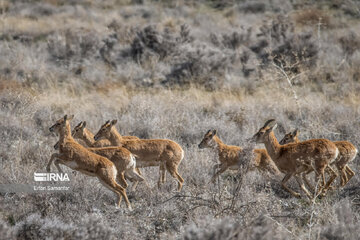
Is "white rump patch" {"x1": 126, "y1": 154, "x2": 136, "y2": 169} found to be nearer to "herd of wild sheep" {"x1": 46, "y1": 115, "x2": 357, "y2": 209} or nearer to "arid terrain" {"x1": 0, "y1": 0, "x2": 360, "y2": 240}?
"herd of wild sheep" {"x1": 46, "y1": 115, "x2": 357, "y2": 209}

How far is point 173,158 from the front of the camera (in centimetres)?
991

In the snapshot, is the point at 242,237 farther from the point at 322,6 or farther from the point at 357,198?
the point at 322,6

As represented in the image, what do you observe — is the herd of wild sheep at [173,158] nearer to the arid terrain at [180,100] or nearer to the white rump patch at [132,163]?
the white rump patch at [132,163]

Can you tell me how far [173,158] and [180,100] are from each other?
557 centimetres

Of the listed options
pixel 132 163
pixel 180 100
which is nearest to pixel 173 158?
pixel 132 163

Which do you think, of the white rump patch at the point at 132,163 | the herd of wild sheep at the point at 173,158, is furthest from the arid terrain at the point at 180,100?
the white rump patch at the point at 132,163

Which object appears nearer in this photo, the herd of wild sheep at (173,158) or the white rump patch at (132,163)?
the herd of wild sheep at (173,158)

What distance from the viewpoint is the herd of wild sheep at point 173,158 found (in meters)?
8.41

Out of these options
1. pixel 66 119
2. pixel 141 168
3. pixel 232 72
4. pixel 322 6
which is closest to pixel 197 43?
pixel 232 72

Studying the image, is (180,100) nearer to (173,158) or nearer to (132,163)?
(173,158)

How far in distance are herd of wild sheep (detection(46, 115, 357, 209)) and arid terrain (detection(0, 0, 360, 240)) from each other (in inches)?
11.8

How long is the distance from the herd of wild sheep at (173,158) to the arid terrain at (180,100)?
301 mm

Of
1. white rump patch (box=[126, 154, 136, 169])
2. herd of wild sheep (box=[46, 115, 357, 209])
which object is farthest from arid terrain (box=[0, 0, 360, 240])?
white rump patch (box=[126, 154, 136, 169])

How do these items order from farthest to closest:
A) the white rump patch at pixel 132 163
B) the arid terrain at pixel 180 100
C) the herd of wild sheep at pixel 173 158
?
the white rump patch at pixel 132 163
the herd of wild sheep at pixel 173 158
the arid terrain at pixel 180 100
